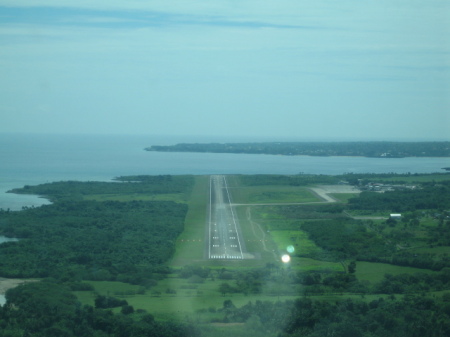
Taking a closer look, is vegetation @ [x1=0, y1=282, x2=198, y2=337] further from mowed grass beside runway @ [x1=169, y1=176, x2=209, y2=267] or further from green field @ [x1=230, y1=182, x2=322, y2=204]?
green field @ [x1=230, y1=182, x2=322, y2=204]

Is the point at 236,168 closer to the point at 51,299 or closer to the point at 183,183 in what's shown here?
the point at 183,183

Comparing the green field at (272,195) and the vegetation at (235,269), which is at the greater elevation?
the green field at (272,195)

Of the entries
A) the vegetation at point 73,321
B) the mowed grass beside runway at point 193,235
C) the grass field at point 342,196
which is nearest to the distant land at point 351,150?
the grass field at point 342,196

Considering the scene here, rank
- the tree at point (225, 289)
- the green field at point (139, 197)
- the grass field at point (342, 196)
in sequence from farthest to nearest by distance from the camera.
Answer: the green field at point (139, 197) < the grass field at point (342, 196) < the tree at point (225, 289)

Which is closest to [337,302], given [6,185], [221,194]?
[221,194]

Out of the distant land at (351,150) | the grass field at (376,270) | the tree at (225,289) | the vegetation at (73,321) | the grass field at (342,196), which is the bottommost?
the grass field at (376,270)

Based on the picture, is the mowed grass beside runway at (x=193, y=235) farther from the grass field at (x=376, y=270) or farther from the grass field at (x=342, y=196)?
the grass field at (x=342, y=196)

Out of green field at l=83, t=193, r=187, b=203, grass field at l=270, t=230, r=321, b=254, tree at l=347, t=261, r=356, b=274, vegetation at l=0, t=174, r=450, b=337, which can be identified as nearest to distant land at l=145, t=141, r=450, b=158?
vegetation at l=0, t=174, r=450, b=337

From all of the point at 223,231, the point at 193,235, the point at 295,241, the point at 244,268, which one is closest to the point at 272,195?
the point at 223,231

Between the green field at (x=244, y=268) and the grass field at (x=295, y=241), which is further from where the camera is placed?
the grass field at (x=295, y=241)

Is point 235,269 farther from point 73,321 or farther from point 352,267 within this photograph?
point 73,321
